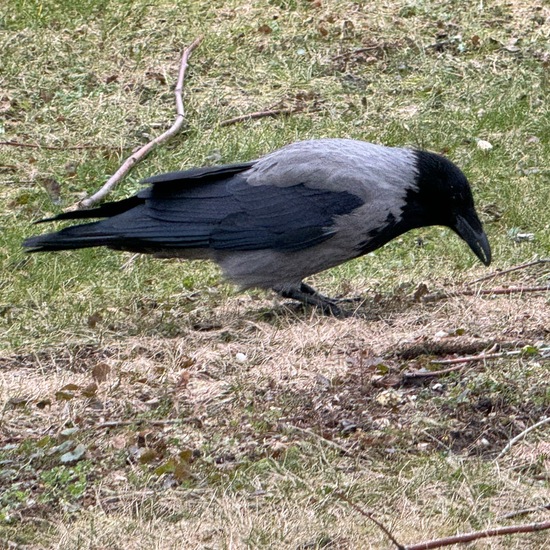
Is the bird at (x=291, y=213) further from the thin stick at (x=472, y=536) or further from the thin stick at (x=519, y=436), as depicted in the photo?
the thin stick at (x=472, y=536)

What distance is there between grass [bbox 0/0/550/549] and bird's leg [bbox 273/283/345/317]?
0.26 ft

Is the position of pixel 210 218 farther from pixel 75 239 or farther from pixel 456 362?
pixel 456 362

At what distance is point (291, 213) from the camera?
6.30 metres

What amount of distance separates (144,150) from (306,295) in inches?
101

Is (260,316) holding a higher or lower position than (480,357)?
lower

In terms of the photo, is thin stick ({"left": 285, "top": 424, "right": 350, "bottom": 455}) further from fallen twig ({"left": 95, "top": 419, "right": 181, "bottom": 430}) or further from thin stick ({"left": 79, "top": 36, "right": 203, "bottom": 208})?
thin stick ({"left": 79, "top": 36, "right": 203, "bottom": 208})

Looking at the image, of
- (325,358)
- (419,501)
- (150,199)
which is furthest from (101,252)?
(419,501)

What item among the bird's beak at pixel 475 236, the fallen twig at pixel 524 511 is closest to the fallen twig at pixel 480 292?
the bird's beak at pixel 475 236

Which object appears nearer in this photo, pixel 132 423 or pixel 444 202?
pixel 132 423

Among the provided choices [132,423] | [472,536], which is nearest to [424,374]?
[132,423]

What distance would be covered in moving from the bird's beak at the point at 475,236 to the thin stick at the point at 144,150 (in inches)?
108

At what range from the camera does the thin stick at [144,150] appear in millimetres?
8016

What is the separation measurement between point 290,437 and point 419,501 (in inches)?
30.3

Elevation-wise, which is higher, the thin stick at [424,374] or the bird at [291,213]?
the bird at [291,213]
